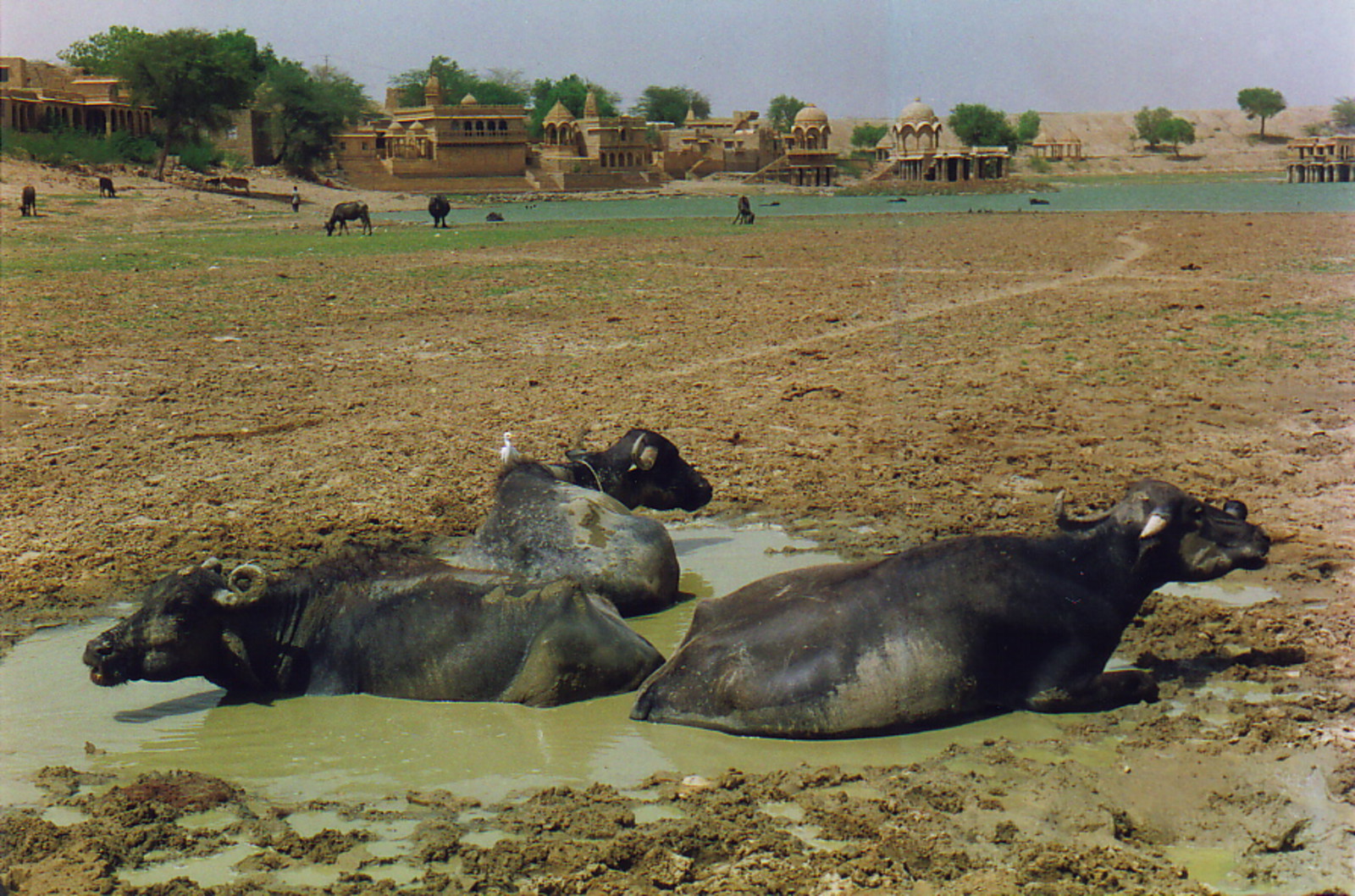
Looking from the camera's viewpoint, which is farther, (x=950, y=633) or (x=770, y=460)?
(x=770, y=460)

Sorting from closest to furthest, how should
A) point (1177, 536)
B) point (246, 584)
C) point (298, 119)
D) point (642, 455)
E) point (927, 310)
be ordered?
point (1177, 536), point (246, 584), point (642, 455), point (927, 310), point (298, 119)

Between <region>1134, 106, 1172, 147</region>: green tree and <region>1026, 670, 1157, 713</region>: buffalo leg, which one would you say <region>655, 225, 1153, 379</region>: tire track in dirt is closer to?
<region>1026, 670, 1157, 713</region>: buffalo leg

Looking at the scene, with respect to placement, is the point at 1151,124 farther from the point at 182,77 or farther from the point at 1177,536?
the point at 1177,536

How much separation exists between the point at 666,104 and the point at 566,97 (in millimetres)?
26498

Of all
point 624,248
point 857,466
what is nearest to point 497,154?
point 624,248

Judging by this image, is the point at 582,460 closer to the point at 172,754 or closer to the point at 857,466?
the point at 857,466

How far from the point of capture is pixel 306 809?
476 cm

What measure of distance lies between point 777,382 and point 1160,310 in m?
6.19

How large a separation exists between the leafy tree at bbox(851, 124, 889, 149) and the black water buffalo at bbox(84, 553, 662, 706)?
15521 centimetres

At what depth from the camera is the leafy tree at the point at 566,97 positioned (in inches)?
5349

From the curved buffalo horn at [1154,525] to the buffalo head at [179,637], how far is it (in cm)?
382

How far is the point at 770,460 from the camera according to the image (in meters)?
→ 9.98

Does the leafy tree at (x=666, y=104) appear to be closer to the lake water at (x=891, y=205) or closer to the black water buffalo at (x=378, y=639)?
the lake water at (x=891, y=205)

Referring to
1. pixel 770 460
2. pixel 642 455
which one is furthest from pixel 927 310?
pixel 642 455
